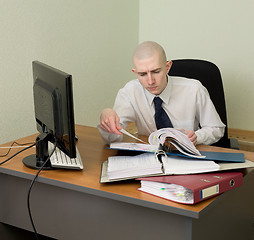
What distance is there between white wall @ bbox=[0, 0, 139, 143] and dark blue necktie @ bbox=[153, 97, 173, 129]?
824 mm

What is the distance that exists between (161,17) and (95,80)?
830 millimetres

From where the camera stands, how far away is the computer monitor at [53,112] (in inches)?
53.9

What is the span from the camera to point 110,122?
1.72m

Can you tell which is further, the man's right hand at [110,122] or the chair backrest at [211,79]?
the chair backrest at [211,79]

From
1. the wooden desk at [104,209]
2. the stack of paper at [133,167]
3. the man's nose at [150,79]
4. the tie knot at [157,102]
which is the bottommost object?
the wooden desk at [104,209]

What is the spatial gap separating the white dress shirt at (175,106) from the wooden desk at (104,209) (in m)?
0.35

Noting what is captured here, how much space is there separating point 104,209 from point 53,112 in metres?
0.39

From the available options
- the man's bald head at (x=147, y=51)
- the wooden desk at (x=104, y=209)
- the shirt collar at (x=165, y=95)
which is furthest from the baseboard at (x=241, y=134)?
the man's bald head at (x=147, y=51)

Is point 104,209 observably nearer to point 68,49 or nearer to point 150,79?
point 150,79

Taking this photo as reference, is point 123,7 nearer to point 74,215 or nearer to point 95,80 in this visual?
point 95,80

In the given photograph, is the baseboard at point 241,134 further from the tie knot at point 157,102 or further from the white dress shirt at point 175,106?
the tie knot at point 157,102

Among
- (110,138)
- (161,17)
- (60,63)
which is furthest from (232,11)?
(110,138)

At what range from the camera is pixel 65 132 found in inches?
55.6

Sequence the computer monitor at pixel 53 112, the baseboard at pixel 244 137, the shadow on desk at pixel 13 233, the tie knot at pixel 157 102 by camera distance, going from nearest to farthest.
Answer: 1. the computer monitor at pixel 53 112
2. the shadow on desk at pixel 13 233
3. the tie knot at pixel 157 102
4. the baseboard at pixel 244 137
